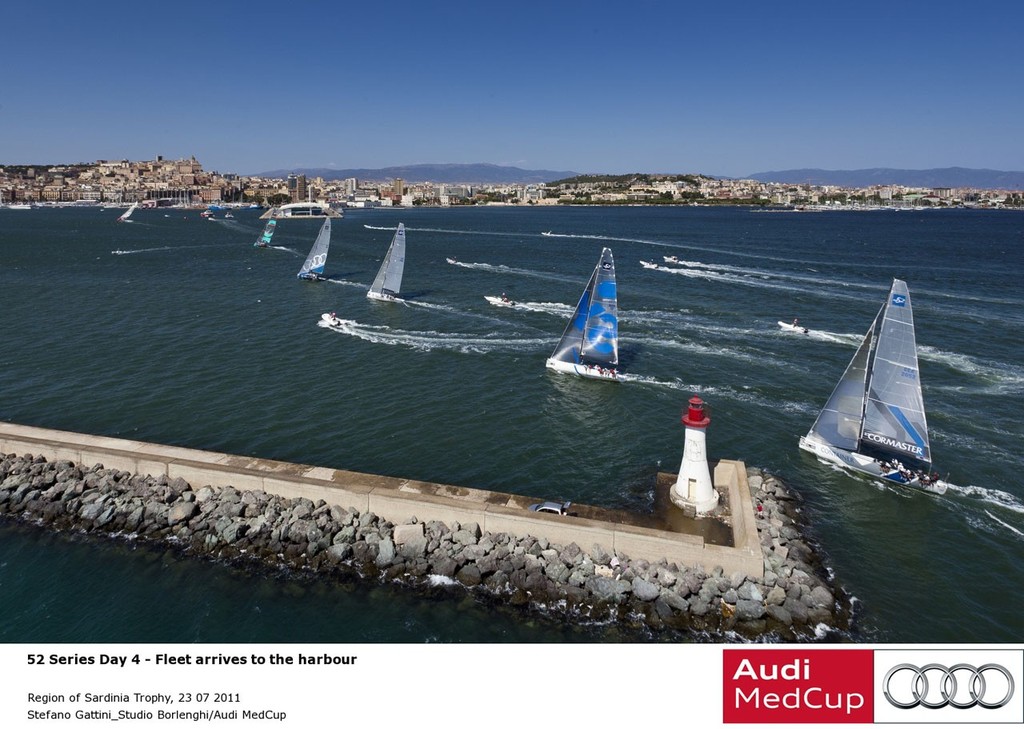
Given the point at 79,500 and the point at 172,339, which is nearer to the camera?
the point at 79,500

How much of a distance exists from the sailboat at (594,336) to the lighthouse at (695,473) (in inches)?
584

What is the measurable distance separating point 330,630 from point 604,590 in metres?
6.57

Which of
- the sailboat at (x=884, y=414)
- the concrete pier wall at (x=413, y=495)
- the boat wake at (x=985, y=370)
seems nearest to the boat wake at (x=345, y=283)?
the concrete pier wall at (x=413, y=495)

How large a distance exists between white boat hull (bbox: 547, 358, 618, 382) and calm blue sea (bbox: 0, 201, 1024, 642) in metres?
0.66

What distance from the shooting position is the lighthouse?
18.6 m

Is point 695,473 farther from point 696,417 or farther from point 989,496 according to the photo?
point 989,496

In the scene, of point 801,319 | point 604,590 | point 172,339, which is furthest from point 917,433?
point 172,339

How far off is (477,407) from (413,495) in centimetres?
1134

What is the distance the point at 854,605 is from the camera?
Answer: 1675 cm

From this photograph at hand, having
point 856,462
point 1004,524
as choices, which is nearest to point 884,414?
point 856,462

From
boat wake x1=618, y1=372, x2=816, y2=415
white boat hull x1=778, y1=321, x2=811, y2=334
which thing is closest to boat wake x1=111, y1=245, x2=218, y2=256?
boat wake x1=618, y1=372, x2=816, y2=415
